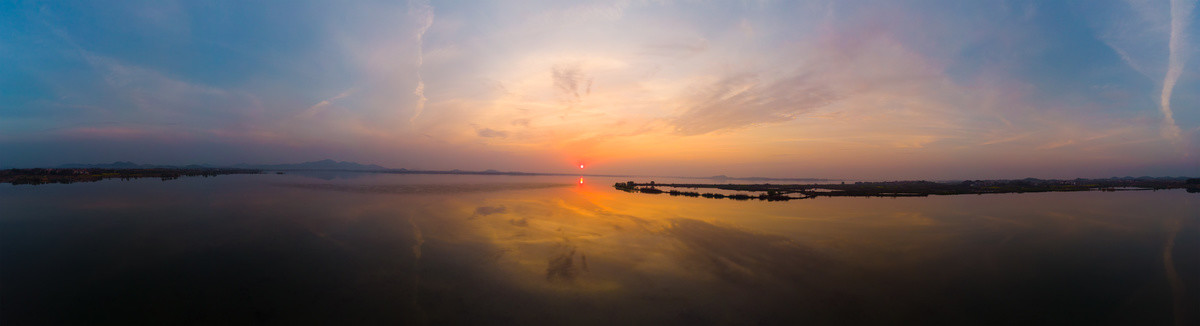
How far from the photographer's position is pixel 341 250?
547 inches

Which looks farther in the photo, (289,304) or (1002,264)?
(1002,264)

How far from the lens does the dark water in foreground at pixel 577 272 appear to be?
334 inches

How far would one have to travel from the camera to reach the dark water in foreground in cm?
848

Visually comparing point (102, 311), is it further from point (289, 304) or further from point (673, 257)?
point (673, 257)

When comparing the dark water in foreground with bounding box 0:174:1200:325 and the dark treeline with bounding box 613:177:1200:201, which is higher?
the dark treeline with bounding box 613:177:1200:201

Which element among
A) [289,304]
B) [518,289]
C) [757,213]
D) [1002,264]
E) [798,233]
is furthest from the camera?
[757,213]

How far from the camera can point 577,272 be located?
1176 cm

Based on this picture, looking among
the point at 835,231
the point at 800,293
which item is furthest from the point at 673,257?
the point at 835,231

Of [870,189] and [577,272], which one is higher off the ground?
[870,189]

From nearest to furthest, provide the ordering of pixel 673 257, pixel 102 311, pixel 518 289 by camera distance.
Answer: pixel 102 311 → pixel 518 289 → pixel 673 257

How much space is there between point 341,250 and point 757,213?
2506 cm

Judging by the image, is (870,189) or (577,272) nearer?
(577,272)

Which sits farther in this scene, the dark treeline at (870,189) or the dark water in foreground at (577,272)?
the dark treeline at (870,189)

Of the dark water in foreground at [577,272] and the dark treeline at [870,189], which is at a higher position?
the dark treeline at [870,189]
